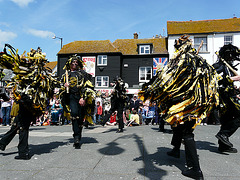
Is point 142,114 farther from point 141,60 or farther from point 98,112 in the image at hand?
point 141,60

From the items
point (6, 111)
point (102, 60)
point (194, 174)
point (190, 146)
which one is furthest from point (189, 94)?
point (102, 60)

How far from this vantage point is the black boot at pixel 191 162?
9.20 feet

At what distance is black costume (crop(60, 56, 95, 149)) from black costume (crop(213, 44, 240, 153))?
9.75 ft

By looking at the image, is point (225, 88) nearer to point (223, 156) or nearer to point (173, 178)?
point (223, 156)

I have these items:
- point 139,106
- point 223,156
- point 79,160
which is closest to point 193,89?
point 223,156

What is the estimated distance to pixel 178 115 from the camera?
2.90m

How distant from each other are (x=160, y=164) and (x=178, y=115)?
1041 mm

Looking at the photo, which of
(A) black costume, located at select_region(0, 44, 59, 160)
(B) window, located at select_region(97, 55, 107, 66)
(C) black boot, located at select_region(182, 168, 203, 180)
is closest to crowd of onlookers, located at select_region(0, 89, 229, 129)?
(A) black costume, located at select_region(0, 44, 59, 160)

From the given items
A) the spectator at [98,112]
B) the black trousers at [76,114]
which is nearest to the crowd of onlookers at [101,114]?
the spectator at [98,112]

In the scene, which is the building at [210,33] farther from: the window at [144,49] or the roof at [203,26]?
the window at [144,49]

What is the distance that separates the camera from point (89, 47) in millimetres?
29125

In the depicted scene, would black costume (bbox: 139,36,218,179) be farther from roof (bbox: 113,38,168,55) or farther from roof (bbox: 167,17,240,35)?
roof (bbox: 113,38,168,55)

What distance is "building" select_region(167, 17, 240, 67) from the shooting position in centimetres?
2369

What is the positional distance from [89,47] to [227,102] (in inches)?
1042
